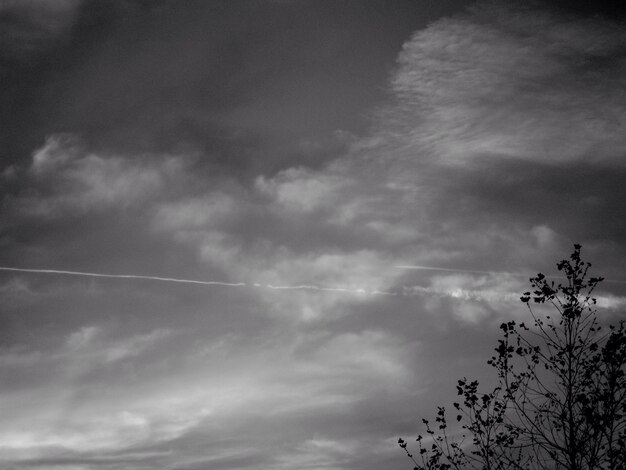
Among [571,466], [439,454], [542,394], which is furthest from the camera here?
[439,454]

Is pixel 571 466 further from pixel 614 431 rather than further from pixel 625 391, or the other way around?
pixel 625 391

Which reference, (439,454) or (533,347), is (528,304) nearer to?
(533,347)

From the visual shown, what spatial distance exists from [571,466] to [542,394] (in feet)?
8.11

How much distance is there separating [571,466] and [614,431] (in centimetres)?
169

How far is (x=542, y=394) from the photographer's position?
18.4 m

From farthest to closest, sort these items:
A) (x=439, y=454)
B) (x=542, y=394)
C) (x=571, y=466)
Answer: (x=439, y=454)
(x=542, y=394)
(x=571, y=466)

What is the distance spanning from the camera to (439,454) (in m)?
21.3

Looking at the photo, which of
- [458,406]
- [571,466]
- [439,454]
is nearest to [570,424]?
[571,466]

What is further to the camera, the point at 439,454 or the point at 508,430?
the point at 439,454

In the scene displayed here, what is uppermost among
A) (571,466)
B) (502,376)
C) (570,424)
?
(502,376)

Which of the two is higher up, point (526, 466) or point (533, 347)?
point (533, 347)

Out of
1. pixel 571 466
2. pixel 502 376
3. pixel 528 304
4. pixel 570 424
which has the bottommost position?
pixel 571 466

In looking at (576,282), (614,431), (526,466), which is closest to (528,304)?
(576,282)

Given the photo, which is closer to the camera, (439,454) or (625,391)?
(625,391)
